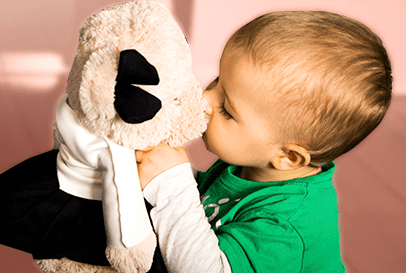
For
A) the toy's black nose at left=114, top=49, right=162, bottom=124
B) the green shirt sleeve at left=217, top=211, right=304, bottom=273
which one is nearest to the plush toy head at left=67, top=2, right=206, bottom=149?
the toy's black nose at left=114, top=49, right=162, bottom=124

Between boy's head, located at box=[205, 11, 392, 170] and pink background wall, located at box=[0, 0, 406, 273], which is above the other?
boy's head, located at box=[205, 11, 392, 170]

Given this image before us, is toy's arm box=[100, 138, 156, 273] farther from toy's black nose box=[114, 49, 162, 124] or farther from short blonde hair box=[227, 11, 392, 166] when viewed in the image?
short blonde hair box=[227, 11, 392, 166]

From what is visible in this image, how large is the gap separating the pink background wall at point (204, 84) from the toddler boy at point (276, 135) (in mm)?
575

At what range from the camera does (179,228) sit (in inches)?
21.2

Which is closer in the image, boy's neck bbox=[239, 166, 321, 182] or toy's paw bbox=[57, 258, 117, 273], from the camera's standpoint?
toy's paw bbox=[57, 258, 117, 273]

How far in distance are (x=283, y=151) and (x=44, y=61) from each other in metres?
1.24

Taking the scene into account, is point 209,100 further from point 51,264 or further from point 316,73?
point 51,264

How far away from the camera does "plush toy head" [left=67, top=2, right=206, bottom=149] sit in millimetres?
421

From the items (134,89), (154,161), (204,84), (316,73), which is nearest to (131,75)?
(134,89)

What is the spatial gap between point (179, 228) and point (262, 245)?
5.8 inches

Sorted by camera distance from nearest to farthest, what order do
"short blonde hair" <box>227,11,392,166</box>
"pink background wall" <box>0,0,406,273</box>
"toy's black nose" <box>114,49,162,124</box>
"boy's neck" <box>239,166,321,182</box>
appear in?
"toy's black nose" <box>114,49,162,124</box>
"short blonde hair" <box>227,11,392,166</box>
"boy's neck" <box>239,166,321,182</box>
"pink background wall" <box>0,0,406,273</box>

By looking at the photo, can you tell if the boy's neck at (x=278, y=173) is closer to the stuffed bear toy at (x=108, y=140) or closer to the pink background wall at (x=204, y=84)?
the stuffed bear toy at (x=108, y=140)

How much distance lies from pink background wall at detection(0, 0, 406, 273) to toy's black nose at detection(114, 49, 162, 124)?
87 centimetres

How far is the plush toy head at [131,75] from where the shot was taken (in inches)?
16.6
